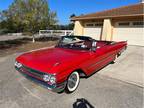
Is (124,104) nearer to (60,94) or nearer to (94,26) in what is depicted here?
(60,94)

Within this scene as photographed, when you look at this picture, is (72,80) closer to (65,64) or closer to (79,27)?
(65,64)

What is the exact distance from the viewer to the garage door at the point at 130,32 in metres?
11.6

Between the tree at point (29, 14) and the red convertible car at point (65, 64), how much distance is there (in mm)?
9262

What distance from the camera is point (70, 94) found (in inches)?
150

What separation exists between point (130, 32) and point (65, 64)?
10.3 metres

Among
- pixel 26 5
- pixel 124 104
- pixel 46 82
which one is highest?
pixel 26 5

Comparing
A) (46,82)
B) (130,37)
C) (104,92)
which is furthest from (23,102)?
(130,37)

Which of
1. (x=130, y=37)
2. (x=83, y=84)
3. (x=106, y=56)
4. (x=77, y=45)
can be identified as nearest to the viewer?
(x=83, y=84)

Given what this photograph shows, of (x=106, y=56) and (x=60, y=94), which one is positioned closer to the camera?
(x=60, y=94)

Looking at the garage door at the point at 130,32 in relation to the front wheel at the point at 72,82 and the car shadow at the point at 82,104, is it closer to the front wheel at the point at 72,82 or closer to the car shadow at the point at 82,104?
the front wheel at the point at 72,82

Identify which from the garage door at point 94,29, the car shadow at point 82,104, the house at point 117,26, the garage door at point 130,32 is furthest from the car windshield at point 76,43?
the garage door at point 94,29

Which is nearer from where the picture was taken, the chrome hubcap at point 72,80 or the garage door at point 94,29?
the chrome hubcap at point 72,80

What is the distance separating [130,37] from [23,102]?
11053mm

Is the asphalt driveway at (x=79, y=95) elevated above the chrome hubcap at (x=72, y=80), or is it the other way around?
the chrome hubcap at (x=72, y=80)
